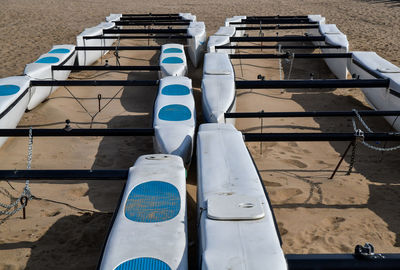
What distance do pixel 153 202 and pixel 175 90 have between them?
11.1ft

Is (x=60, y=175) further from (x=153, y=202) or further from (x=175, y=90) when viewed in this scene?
(x=175, y=90)

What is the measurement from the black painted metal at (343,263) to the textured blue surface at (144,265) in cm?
86

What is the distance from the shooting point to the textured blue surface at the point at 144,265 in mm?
2654

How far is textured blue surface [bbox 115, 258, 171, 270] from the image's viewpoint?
265 centimetres

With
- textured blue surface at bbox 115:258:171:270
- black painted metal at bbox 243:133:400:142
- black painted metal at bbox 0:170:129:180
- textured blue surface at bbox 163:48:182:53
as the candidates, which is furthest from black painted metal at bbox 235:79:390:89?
textured blue surface at bbox 115:258:171:270

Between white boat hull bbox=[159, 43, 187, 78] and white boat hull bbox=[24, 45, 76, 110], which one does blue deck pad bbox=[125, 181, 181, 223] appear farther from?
white boat hull bbox=[24, 45, 76, 110]

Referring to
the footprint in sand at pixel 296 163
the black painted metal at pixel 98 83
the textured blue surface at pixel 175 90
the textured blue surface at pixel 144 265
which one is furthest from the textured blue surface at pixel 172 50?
the textured blue surface at pixel 144 265

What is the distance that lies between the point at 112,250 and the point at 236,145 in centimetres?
196

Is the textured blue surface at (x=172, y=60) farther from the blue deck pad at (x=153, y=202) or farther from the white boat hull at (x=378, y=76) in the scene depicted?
the blue deck pad at (x=153, y=202)

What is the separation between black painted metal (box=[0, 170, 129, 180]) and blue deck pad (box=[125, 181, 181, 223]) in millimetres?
441

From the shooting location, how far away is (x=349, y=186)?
5.03 metres

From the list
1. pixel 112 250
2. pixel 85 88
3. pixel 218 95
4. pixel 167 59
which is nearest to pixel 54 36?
pixel 85 88

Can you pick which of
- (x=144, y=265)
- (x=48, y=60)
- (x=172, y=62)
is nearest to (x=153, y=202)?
(x=144, y=265)

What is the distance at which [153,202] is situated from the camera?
3.36 metres
